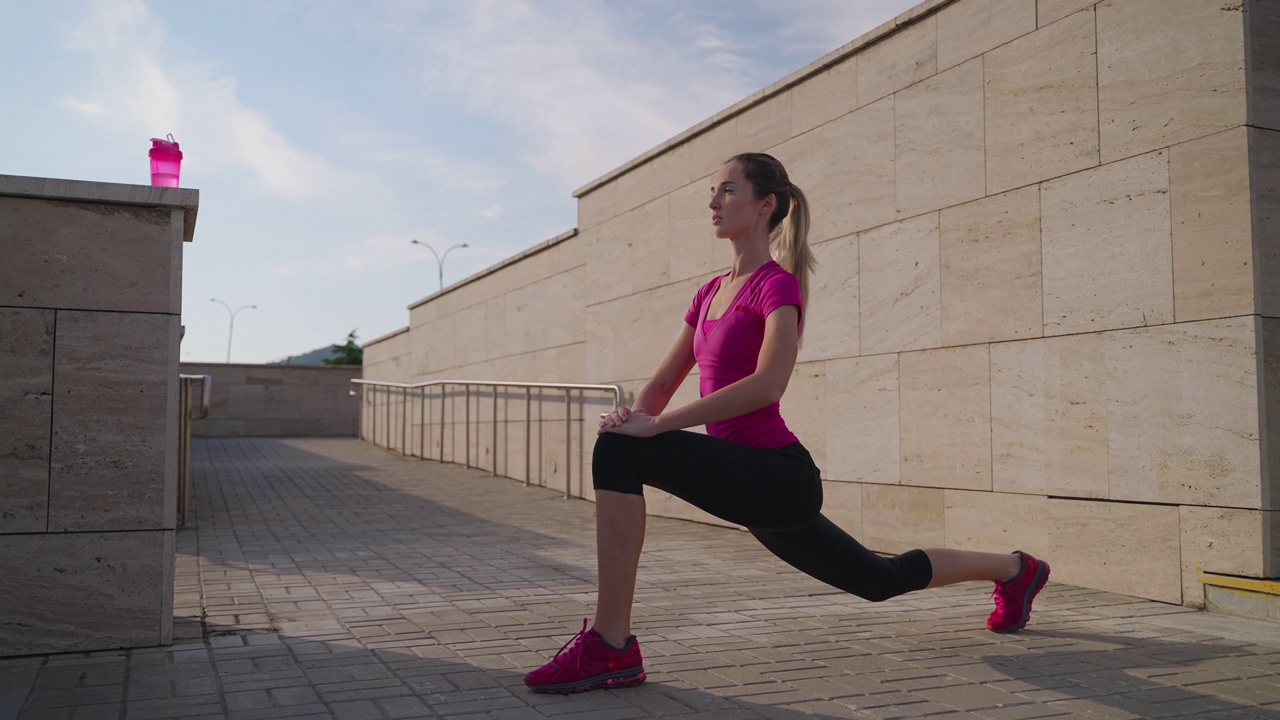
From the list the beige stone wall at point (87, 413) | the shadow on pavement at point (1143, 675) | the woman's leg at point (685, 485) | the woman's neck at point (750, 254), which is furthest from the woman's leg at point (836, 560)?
the beige stone wall at point (87, 413)

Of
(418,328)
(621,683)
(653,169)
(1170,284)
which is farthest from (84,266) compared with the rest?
(418,328)

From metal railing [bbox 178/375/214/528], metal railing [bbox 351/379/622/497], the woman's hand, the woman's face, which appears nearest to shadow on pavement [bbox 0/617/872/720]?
the woman's hand

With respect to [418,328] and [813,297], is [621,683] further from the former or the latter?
[418,328]

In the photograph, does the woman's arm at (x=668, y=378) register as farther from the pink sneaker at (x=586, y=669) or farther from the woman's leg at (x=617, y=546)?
the pink sneaker at (x=586, y=669)

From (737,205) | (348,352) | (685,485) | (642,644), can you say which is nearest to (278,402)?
(642,644)

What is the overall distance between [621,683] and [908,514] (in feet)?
14.4

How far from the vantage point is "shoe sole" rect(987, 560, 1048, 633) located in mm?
4633

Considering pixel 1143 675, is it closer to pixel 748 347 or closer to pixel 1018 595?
pixel 1018 595

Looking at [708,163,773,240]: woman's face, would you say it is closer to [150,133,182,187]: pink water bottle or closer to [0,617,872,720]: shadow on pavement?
[0,617,872,720]: shadow on pavement

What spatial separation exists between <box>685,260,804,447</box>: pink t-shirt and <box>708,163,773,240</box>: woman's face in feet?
0.57

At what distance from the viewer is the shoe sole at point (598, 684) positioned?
3.53m

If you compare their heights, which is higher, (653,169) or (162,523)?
(653,169)

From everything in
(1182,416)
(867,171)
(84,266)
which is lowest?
(1182,416)

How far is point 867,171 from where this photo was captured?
8109 mm
